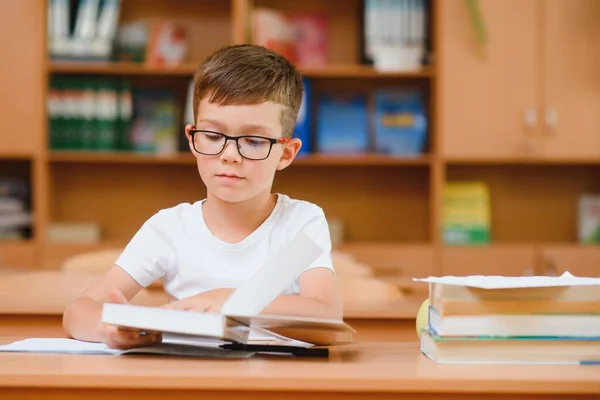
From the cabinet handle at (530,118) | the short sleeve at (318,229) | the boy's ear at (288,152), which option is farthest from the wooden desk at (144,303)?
the cabinet handle at (530,118)

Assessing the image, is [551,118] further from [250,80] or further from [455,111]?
[250,80]

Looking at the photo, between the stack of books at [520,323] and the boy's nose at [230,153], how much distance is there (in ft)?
1.40

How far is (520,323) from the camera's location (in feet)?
3.71

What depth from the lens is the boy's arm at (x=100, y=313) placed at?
1.19 meters

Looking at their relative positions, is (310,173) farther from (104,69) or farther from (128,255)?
(128,255)

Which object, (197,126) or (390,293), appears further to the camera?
(390,293)

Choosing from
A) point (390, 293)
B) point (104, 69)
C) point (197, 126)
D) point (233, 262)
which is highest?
point (104, 69)

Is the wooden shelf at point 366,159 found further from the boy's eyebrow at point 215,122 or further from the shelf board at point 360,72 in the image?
the boy's eyebrow at point 215,122

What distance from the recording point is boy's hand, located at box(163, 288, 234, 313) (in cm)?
119

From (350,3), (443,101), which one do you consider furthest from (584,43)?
(350,3)

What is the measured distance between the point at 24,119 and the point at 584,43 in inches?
99.9

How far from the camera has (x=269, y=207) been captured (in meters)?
1.62

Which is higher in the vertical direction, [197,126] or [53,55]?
[53,55]

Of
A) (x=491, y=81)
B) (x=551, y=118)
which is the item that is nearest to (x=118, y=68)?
(x=491, y=81)
